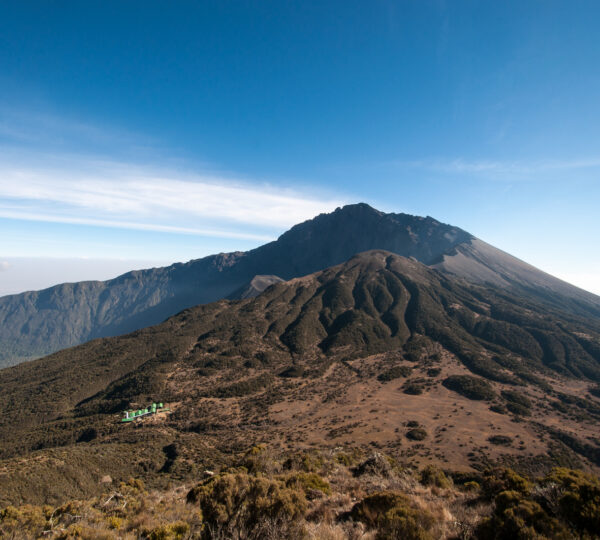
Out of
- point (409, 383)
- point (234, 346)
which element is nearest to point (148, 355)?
point (234, 346)

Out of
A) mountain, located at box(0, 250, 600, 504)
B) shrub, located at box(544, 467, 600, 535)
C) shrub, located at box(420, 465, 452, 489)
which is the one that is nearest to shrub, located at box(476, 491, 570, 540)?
shrub, located at box(544, 467, 600, 535)

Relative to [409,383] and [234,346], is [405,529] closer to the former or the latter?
[409,383]

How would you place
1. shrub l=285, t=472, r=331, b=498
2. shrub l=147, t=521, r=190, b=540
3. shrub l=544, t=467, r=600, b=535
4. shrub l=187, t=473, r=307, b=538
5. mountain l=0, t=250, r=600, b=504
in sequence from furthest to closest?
mountain l=0, t=250, r=600, b=504 → shrub l=285, t=472, r=331, b=498 → shrub l=187, t=473, r=307, b=538 → shrub l=147, t=521, r=190, b=540 → shrub l=544, t=467, r=600, b=535

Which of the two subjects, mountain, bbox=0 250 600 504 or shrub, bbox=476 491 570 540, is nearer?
shrub, bbox=476 491 570 540

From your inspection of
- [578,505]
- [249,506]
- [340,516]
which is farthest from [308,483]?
[578,505]

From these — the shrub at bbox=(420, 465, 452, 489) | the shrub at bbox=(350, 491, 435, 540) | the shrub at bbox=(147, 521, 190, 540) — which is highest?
the shrub at bbox=(350, 491, 435, 540)

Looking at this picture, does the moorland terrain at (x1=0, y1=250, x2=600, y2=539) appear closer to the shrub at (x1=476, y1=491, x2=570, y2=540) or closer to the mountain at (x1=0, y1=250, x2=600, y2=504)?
the shrub at (x1=476, y1=491, x2=570, y2=540)
